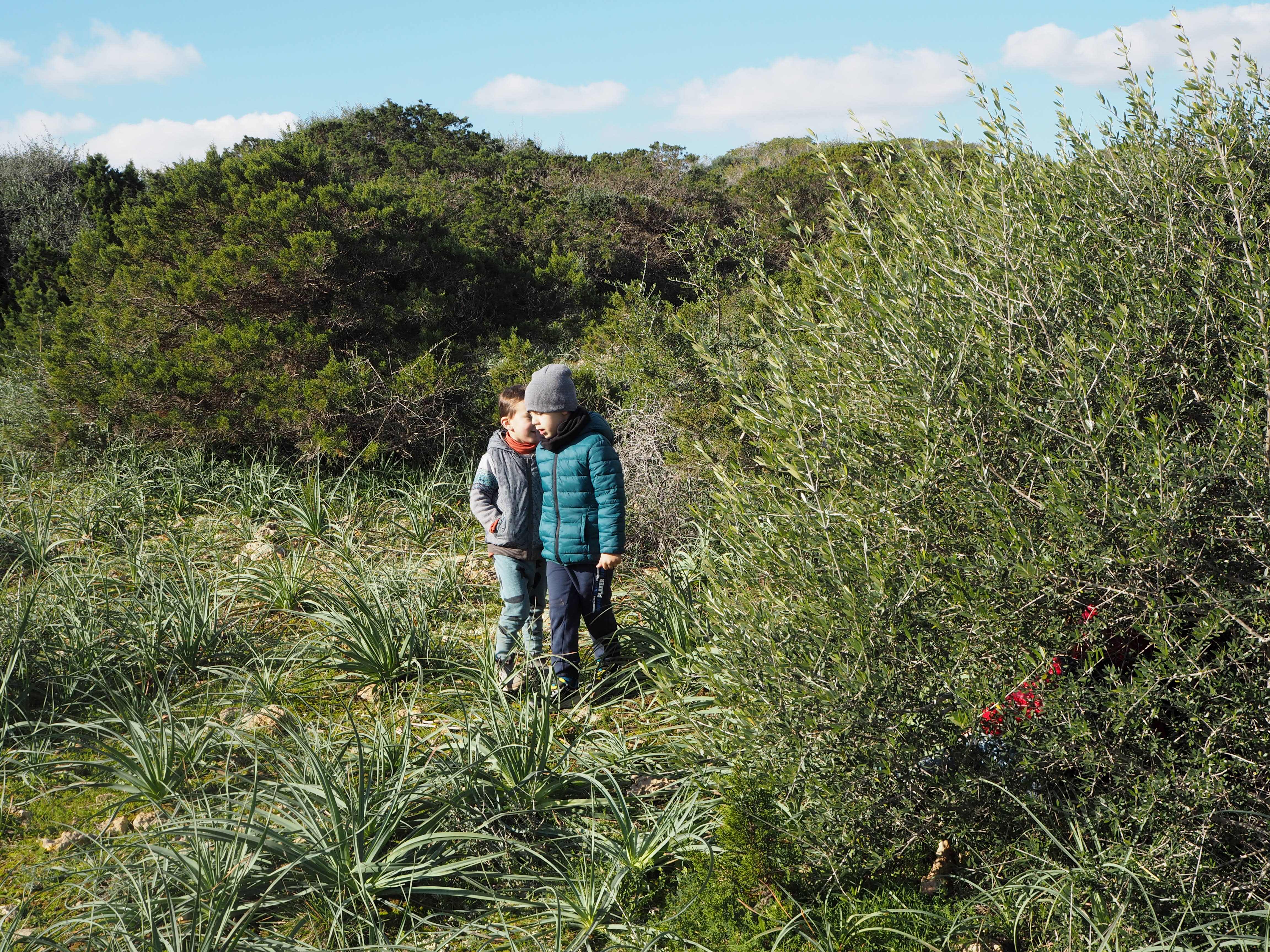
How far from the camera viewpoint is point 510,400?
4332 millimetres

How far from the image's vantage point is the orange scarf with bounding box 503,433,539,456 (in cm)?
427

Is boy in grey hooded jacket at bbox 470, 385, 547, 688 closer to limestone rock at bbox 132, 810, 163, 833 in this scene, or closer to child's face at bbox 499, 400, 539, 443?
child's face at bbox 499, 400, 539, 443

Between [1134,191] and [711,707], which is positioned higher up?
[1134,191]

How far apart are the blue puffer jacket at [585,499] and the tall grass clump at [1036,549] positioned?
1.16 metres

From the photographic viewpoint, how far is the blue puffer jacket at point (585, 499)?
13.1 ft

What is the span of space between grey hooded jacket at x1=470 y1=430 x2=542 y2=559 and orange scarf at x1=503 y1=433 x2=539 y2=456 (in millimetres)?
15

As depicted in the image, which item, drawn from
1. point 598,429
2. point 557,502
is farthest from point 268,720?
point 598,429

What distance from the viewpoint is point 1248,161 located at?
97.9 inches

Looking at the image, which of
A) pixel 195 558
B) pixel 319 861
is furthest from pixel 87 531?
pixel 319 861

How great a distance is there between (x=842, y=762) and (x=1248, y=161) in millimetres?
2079

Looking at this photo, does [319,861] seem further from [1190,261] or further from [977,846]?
[1190,261]

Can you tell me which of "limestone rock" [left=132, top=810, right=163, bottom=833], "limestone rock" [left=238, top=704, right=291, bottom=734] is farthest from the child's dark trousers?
"limestone rock" [left=132, top=810, right=163, bottom=833]

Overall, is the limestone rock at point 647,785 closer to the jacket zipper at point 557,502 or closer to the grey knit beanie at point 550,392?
the jacket zipper at point 557,502

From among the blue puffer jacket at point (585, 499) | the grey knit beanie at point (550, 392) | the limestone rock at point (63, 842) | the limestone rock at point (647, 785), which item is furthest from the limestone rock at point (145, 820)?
the grey knit beanie at point (550, 392)
